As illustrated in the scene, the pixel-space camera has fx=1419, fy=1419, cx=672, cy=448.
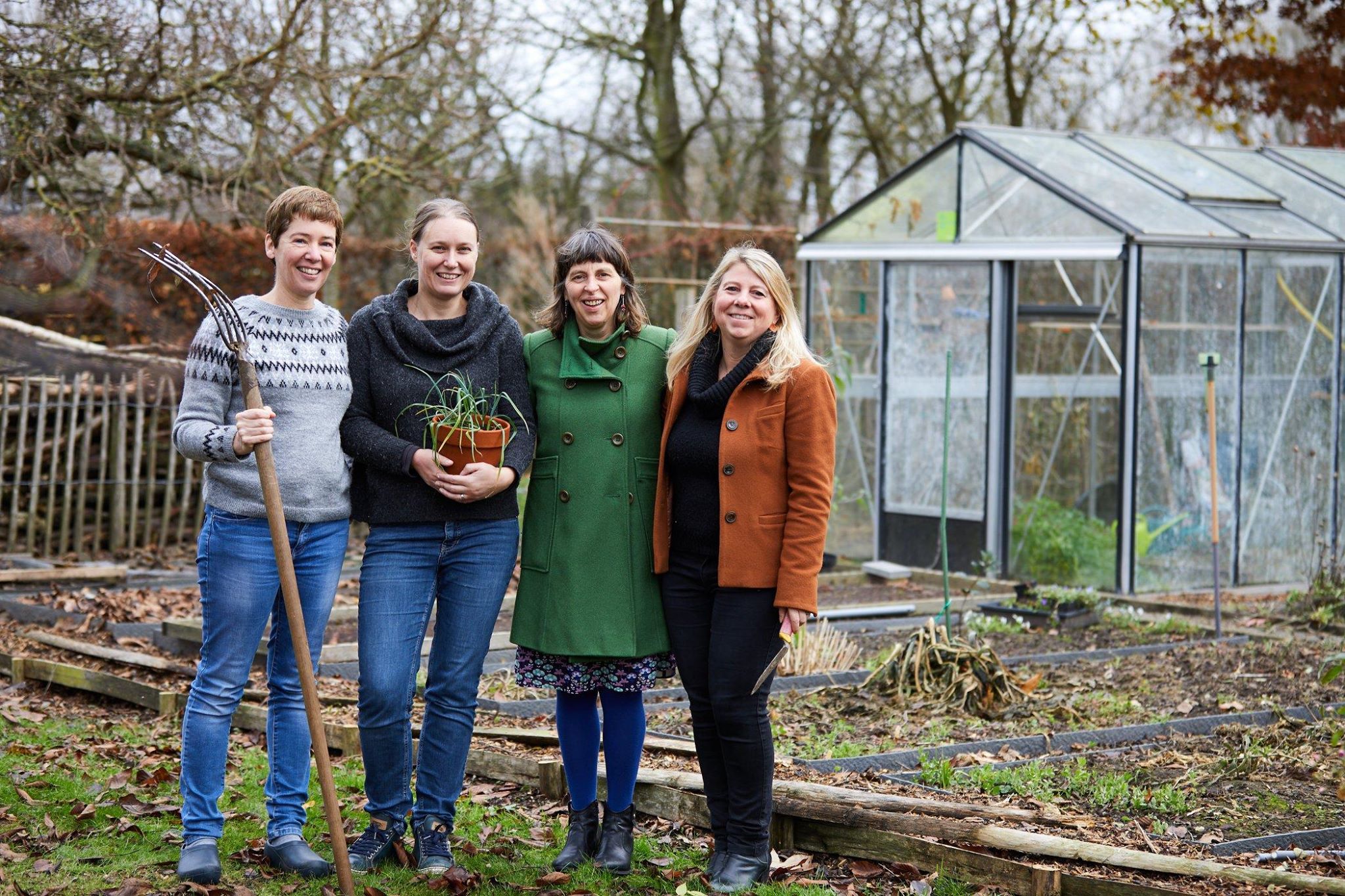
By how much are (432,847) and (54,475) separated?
7.57 metres

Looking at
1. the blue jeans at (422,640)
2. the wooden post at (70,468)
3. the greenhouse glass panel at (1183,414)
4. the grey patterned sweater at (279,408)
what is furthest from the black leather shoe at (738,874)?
the wooden post at (70,468)

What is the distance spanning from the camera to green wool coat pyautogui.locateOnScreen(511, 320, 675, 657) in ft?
12.5

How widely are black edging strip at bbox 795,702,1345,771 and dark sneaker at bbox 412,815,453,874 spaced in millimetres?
1467

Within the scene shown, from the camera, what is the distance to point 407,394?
3777mm

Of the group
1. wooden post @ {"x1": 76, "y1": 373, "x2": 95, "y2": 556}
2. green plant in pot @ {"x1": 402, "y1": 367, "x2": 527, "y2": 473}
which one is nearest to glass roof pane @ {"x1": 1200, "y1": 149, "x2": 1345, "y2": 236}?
green plant in pot @ {"x1": 402, "y1": 367, "x2": 527, "y2": 473}

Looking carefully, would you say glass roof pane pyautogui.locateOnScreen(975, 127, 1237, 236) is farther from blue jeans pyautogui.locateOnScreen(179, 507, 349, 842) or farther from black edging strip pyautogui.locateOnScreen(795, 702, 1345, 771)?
blue jeans pyautogui.locateOnScreen(179, 507, 349, 842)

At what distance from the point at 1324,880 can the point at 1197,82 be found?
570 inches

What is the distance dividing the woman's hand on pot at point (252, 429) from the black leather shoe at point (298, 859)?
43.6 inches

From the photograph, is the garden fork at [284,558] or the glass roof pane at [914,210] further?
the glass roof pane at [914,210]

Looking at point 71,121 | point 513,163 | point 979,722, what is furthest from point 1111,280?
point 513,163

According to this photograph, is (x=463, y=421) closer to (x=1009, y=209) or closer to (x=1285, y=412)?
(x=1009, y=209)

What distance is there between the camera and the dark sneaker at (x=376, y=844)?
380 centimetres

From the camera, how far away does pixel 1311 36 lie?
602 inches

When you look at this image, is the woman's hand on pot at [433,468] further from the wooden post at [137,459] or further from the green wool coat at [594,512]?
the wooden post at [137,459]
